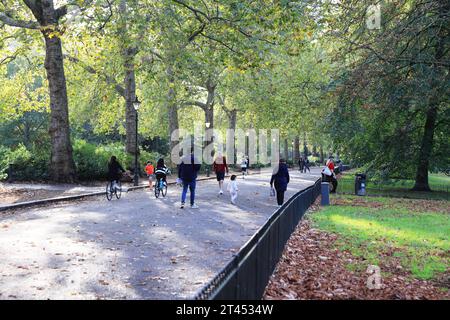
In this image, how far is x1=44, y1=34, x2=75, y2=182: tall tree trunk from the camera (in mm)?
23359

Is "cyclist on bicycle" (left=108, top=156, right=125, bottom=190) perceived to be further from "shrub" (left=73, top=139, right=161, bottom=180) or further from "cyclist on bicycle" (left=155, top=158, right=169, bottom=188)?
"shrub" (left=73, top=139, right=161, bottom=180)

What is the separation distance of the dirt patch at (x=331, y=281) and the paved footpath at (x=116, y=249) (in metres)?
1.08

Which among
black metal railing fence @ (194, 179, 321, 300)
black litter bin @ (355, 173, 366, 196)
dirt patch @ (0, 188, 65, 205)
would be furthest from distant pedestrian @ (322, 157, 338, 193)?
black metal railing fence @ (194, 179, 321, 300)

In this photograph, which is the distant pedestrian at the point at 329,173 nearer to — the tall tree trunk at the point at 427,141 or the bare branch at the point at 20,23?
the tall tree trunk at the point at 427,141

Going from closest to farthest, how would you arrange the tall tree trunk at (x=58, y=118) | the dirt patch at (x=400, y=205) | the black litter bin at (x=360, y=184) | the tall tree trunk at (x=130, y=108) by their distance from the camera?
1. the dirt patch at (x=400, y=205)
2. the tall tree trunk at (x=58, y=118)
3. the black litter bin at (x=360, y=184)
4. the tall tree trunk at (x=130, y=108)

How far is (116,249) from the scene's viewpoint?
9.27 m

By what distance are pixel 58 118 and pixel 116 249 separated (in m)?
16.2

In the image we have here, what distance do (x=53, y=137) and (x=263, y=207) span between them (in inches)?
469

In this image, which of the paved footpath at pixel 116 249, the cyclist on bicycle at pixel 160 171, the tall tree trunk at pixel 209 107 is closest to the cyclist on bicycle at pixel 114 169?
the cyclist on bicycle at pixel 160 171

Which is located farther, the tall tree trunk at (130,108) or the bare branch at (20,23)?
the tall tree trunk at (130,108)

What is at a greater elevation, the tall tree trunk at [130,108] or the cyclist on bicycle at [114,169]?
the tall tree trunk at [130,108]

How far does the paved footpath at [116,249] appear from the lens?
6.65 metres
